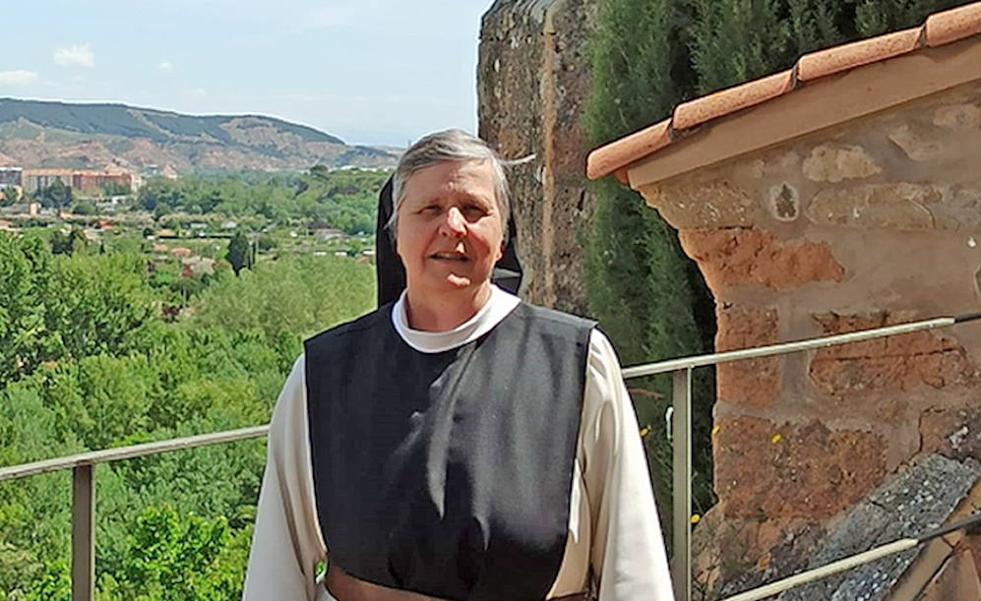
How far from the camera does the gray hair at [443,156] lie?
157cm

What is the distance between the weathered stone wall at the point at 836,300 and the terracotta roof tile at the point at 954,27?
11cm

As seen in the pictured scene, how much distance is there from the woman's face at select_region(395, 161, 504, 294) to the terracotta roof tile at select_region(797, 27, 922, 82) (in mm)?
1469

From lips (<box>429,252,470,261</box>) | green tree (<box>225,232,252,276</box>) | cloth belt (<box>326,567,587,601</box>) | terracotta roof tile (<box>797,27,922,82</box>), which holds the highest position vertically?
terracotta roof tile (<box>797,27,922,82</box>)

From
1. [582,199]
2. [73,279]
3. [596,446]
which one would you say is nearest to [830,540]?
[596,446]

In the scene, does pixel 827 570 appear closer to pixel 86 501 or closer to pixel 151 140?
pixel 86 501

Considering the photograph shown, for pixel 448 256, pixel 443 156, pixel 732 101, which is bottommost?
pixel 448 256

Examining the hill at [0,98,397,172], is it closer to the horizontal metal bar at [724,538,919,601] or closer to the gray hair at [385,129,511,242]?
the horizontal metal bar at [724,538,919,601]

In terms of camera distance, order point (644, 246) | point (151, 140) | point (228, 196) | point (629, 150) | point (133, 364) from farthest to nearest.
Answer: point (151, 140), point (228, 196), point (133, 364), point (644, 246), point (629, 150)

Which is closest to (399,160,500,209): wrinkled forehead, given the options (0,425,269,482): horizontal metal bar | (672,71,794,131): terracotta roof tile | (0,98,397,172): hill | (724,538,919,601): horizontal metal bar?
(0,425,269,482): horizontal metal bar

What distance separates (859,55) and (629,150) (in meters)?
0.56

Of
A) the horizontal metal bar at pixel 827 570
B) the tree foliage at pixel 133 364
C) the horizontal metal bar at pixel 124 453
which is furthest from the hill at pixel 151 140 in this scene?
the horizontal metal bar at pixel 124 453

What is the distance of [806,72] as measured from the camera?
285 centimetres

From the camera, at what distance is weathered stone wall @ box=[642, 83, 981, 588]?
2.82 m

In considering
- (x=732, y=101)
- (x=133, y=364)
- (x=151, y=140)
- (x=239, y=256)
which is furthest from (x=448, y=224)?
(x=151, y=140)
